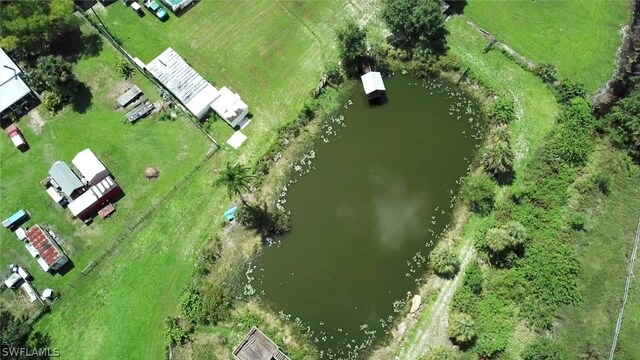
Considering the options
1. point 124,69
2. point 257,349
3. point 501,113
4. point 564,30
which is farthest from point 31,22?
point 564,30

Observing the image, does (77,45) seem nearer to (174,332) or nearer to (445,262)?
(174,332)

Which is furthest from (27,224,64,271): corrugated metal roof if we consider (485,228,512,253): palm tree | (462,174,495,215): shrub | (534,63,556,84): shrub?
(534,63,556,84): shrub

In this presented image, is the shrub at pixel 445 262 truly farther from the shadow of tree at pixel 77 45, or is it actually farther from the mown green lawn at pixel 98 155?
the shadow of tree at pixel 77 45

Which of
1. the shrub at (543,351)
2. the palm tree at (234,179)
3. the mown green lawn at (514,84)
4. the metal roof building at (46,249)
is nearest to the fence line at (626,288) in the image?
the shrub at (543,351)

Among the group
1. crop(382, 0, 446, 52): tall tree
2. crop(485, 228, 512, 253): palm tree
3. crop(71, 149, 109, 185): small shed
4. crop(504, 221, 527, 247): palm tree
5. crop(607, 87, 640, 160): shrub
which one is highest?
crop(607, 87, 640, 160): shrub

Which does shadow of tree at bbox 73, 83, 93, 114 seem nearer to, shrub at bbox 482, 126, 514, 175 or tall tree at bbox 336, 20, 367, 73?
tall tree at bbox 336, 20, 367, 73

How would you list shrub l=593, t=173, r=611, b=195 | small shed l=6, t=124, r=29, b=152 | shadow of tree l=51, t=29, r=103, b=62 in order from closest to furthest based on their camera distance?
1. shrub l=593, t=173, r=611, b=195
2. small shed l=6, t=124, r=29, b=152
3. shadow of tree l=51, t=29, r=103, b=62

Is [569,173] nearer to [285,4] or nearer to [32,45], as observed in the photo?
[285,4]
